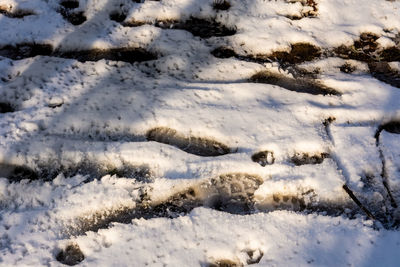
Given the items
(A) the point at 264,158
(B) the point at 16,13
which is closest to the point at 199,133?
(A) the point at 264,158

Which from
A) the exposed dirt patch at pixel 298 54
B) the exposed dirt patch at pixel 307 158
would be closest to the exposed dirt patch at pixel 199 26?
the exposed dirt patch at pixel 298 54

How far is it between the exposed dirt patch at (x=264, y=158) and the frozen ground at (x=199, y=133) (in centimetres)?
1

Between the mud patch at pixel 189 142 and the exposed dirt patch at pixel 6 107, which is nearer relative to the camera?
the mud patch at pixel 189 142

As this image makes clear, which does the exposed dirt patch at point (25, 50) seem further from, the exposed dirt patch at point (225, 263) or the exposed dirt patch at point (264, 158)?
the exposed dirt patch at point (225, 263)

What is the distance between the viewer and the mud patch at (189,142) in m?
1.95

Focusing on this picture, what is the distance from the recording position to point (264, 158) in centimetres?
190

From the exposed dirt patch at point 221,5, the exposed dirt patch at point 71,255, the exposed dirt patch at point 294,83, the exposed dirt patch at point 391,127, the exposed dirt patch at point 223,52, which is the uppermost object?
the exposed dirt patch at point 221,5

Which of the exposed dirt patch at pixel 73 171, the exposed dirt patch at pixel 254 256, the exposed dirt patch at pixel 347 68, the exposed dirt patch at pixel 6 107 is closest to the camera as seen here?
the exposed dirt patch at pixel 254 256

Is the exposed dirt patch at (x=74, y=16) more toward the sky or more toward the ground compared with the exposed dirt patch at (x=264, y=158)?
more toward the sky

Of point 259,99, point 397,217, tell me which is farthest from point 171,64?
point 397,217

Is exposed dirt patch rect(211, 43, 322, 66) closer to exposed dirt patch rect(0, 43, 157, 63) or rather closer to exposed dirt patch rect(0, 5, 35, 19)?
exposed dirt patch rect(0, 43, 157, 63)

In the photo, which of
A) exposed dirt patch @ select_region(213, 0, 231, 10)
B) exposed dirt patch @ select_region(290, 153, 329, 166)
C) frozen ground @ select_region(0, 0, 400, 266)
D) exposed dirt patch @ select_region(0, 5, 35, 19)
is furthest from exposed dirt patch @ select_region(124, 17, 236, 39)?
exposed dirt patch @ select_region(290, 153, 329, 166)

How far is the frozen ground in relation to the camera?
162 centimetres

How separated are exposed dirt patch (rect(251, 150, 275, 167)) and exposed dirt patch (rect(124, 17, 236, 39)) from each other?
3.48 feet
